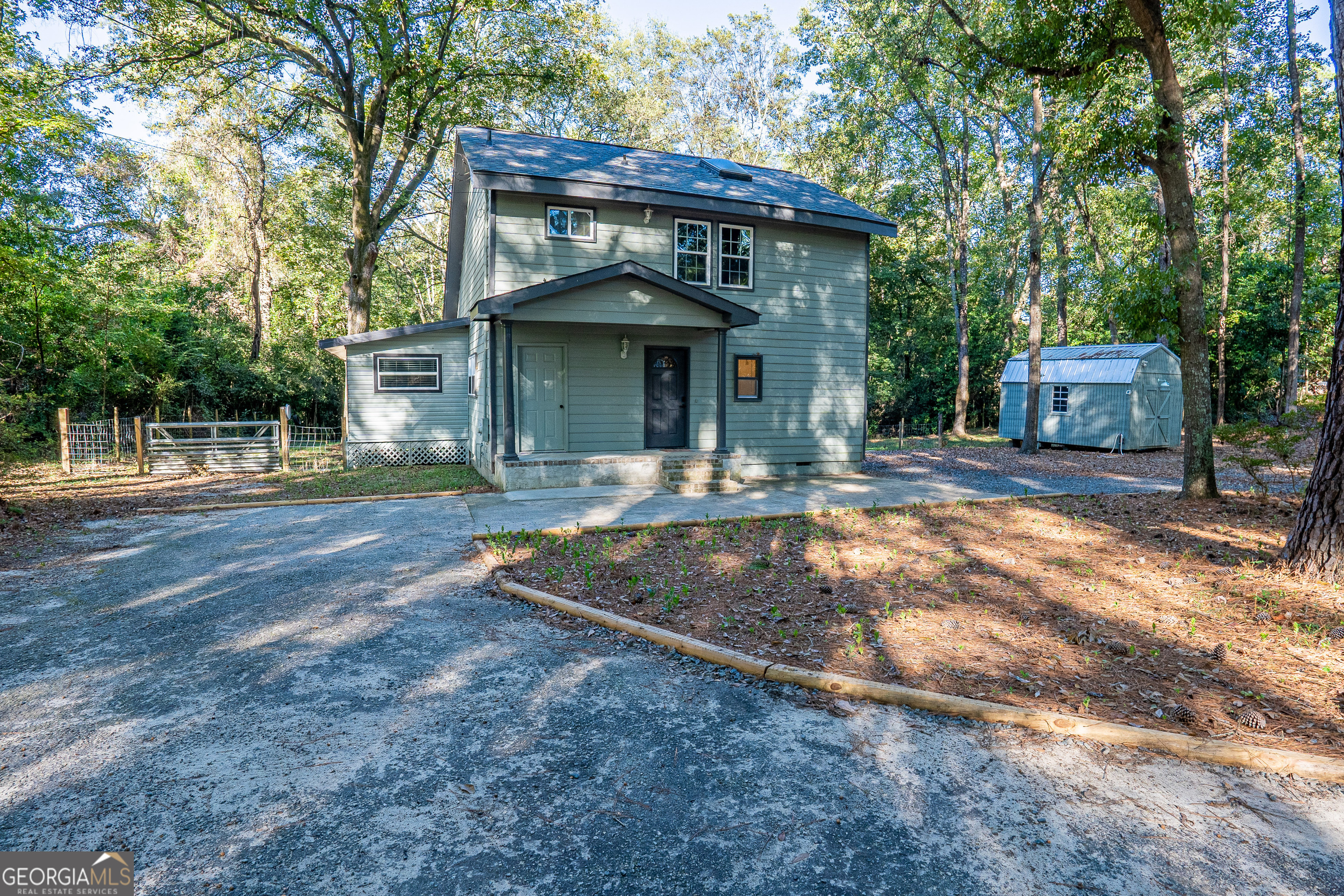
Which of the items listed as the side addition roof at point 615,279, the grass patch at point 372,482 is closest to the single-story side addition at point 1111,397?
the side addition roof at point 615,279

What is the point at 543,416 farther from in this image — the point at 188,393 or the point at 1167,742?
the point at 188,393

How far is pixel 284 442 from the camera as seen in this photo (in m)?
14.7

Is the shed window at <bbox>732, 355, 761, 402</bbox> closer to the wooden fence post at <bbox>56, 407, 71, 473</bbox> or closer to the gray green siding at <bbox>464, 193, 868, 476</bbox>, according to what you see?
the gray green siding at <bbox>464, 193, 868, 476</bbox>

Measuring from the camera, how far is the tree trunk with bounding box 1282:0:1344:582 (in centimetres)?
527

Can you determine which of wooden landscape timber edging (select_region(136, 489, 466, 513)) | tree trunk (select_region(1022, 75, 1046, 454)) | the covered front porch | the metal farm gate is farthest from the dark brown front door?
tree trunk (select_region(1022, 75, 1046, 454))

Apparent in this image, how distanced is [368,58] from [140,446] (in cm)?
1157

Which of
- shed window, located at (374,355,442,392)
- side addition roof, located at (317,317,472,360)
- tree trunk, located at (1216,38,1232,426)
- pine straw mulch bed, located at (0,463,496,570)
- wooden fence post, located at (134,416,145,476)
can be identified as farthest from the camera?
tree trunk, located at (1216,38,1232,426)

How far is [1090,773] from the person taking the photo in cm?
298

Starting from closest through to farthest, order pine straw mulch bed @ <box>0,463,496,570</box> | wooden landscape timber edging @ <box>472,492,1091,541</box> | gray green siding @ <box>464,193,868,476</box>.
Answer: wooden landscape timber edging @ <box>472,492,1091,541</box> → pine straw mulch bed @ <box>0,463,496,570</box> → gray green siding @ <box>464,193,868,476</box>

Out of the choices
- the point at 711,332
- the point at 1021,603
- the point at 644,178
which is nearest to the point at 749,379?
the point at 711,332

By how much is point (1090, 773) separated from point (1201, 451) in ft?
27.2

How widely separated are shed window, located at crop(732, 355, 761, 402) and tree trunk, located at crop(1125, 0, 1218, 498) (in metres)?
A: 7.07

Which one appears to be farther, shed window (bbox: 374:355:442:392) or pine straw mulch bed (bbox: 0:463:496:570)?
shed window (bbox: 374:355:442:392)

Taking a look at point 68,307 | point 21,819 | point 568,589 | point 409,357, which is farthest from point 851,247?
point 68,307
